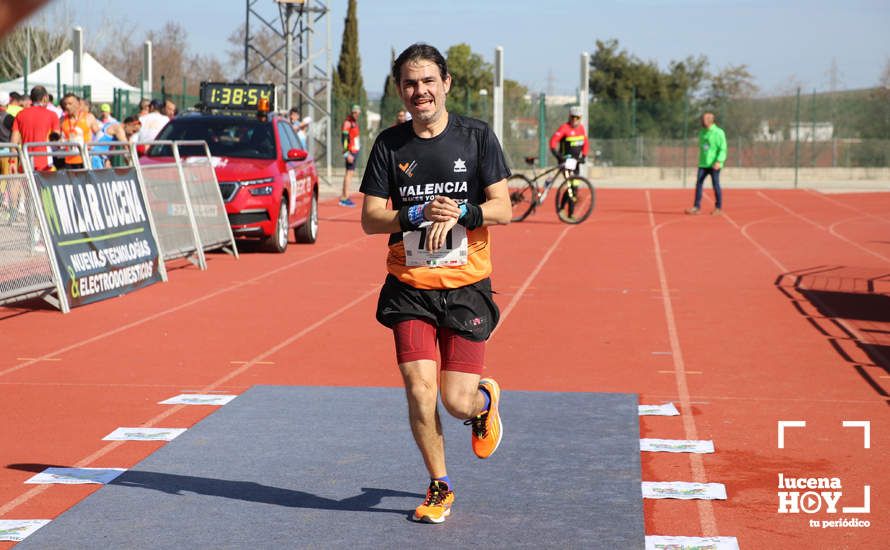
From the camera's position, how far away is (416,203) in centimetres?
546

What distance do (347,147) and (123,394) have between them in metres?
21.9

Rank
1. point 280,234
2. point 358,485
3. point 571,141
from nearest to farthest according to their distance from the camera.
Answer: point 358,485 < point 280,234 < point 571,141

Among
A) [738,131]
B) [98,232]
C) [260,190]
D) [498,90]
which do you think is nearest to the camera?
[98,232]

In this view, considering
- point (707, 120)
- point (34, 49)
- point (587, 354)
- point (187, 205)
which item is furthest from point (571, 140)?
point (34, 49)

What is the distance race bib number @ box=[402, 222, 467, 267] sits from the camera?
539cm

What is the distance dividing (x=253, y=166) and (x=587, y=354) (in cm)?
856

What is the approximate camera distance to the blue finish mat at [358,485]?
5.32 m

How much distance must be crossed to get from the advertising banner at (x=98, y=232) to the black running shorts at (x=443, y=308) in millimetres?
7465

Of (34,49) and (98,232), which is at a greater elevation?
(34,49)

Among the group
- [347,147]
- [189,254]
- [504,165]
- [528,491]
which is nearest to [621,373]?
[528,491]


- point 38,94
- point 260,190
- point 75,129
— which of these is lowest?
point 260,190

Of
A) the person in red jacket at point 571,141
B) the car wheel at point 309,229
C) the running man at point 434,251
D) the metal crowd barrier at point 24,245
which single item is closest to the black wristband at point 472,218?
the running man at point 434,251

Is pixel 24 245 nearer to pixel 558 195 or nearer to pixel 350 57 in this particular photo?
pixel 558 195

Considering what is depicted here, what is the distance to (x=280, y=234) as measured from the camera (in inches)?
701
